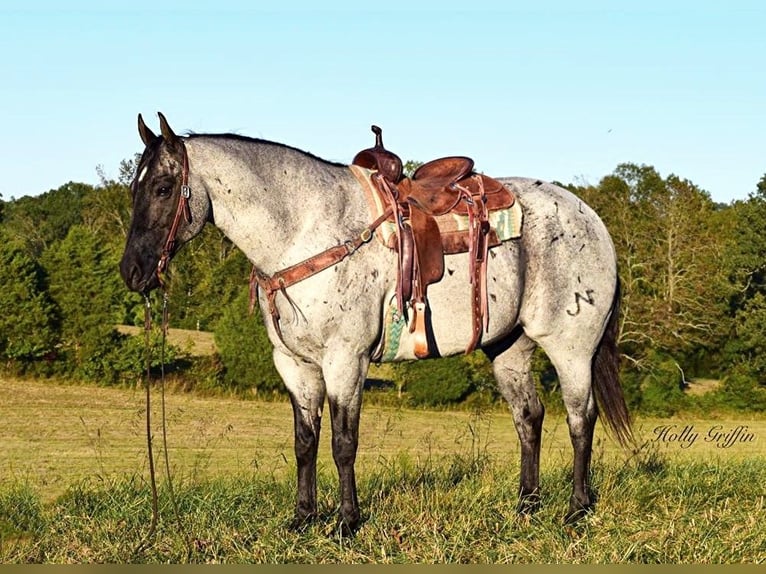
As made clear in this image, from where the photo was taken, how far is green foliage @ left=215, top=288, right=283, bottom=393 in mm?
22531

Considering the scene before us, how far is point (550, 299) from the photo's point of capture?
659cm

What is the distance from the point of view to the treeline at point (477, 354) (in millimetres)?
23422

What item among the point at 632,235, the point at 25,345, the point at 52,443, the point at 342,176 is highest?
the point at 632,235

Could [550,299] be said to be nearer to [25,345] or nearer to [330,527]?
[330,527]

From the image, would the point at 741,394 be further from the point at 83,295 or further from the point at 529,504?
the point at 529,504

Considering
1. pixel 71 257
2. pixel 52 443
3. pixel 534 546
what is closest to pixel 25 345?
pixel 71 257

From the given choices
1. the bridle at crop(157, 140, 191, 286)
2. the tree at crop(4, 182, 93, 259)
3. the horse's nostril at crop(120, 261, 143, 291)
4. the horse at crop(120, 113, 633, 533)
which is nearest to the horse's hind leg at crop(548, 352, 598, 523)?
the horse at crop(120, 113, 633, 533)

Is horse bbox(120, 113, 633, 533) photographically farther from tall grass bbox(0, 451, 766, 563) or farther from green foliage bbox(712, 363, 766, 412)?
green foliage bbox(712, 363, 766, 412)

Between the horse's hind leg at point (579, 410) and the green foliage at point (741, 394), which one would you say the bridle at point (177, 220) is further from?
the green foliage at point (741, 394)

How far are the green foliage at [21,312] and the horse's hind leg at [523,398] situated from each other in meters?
19.0

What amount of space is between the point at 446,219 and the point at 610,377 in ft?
6.15

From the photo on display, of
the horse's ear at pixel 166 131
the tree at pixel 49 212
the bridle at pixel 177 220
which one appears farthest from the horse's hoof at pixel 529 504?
the tree at pixel 49 212

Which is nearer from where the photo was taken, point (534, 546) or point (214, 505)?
point (534, 546)

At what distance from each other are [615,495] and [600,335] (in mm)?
1202
